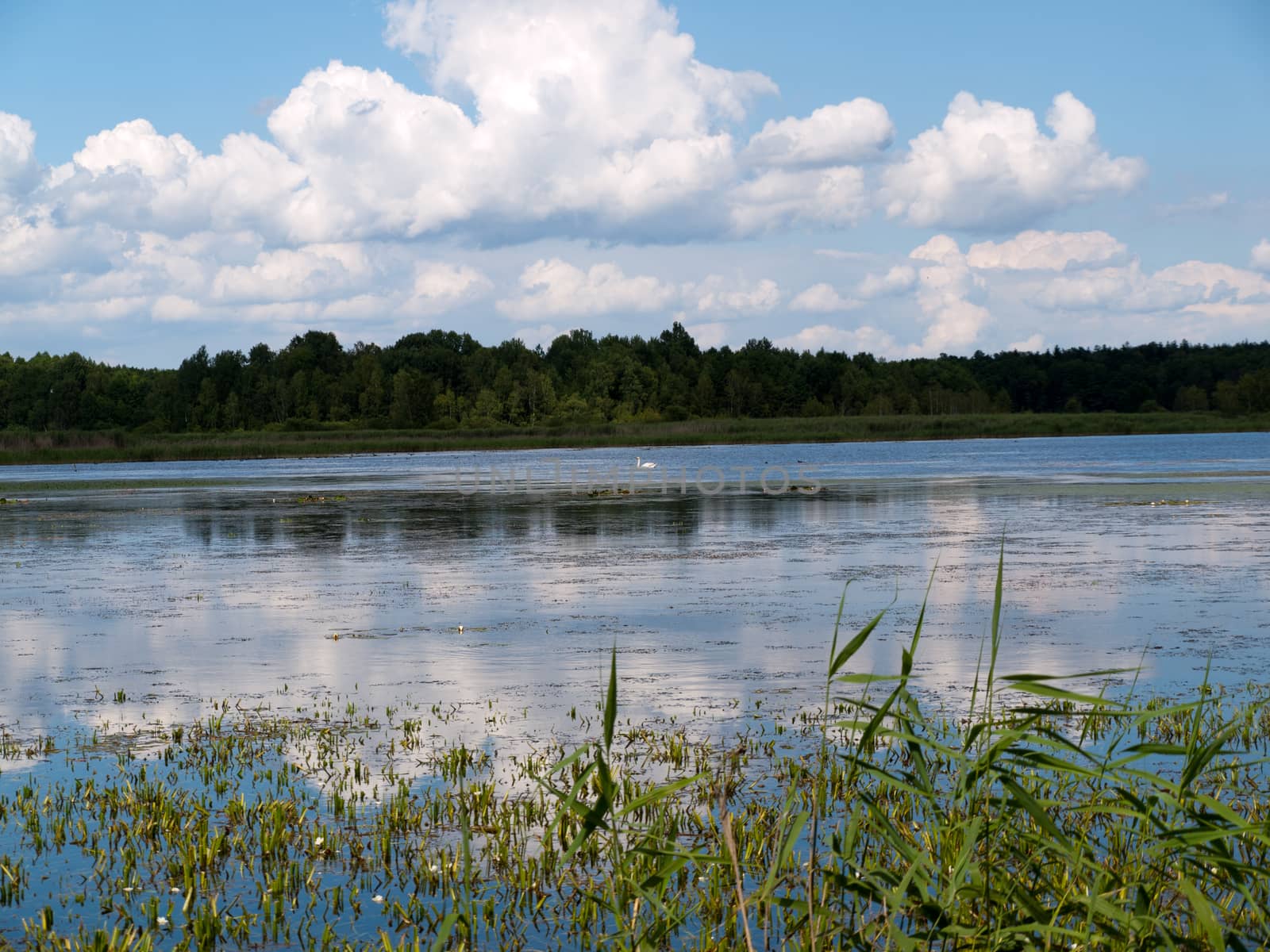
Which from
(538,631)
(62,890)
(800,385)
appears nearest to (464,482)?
(538,631)

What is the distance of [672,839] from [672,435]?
108 m

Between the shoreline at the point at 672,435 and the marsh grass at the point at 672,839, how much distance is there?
272ft

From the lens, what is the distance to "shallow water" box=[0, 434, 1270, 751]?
37.8 ft

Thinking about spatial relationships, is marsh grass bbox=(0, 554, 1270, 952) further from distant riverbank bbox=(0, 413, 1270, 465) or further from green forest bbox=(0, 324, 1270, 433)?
green forest bbox=(0, 324, 1270, 433)

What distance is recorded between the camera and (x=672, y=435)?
375 ft

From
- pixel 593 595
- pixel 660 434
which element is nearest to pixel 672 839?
pixel 593 595

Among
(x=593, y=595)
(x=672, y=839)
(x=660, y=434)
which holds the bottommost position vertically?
(x=593, y=595)

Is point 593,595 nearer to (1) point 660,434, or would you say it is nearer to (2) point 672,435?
(1) point 660,434

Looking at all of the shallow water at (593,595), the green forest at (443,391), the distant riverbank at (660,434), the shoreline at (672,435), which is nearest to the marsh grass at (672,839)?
the shallow water at (593,595)

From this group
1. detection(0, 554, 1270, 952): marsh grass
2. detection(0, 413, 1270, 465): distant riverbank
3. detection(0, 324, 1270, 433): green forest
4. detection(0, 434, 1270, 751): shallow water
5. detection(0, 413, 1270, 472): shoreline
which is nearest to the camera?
detection(0, 554, 1270, 952): marsh grass

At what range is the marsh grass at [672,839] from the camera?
4793mm

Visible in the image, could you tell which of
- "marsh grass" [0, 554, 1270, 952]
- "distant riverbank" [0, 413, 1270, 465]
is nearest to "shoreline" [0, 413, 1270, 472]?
"distant riverbank" [0, 413, 1270, 465]

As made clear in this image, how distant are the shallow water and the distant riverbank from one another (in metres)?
57.1

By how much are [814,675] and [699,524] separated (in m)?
17.7
